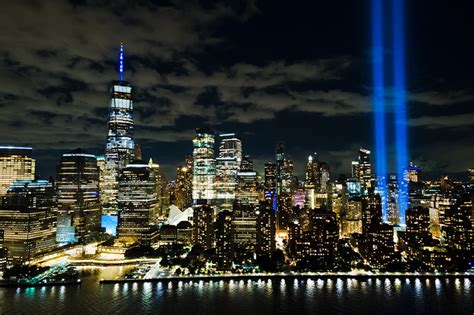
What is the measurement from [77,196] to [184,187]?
25.6m

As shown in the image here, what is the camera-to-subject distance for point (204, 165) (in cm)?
6831

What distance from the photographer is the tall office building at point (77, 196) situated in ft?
135

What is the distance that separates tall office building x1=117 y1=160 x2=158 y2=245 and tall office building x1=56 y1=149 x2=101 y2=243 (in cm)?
388

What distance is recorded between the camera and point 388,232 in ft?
96.1

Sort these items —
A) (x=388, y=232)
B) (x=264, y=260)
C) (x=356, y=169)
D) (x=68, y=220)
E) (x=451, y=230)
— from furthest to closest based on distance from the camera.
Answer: (x=356, y=169)
(x=68, y=220)
(x=451, y=230)
(x=388, y=232)
(x=264, y=260)

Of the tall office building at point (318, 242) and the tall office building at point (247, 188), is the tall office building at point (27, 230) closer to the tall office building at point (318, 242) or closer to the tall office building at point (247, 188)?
the tall office building at point (318, 242)

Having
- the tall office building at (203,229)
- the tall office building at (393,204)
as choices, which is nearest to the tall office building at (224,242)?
the tall office building at (203,229)

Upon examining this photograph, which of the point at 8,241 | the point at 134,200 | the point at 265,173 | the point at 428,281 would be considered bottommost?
the point at 428,281

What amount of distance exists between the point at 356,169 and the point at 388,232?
41.8 meters

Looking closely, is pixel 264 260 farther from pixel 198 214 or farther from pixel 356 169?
pixel 356 169

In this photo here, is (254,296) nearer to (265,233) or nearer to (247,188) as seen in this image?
(265,233)

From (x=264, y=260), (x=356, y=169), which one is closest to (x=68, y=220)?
(x=264, y=260)

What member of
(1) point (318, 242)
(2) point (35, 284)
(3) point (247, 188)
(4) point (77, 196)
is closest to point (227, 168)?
(3) point (247, 188)

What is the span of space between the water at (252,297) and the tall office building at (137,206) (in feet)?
50.6
